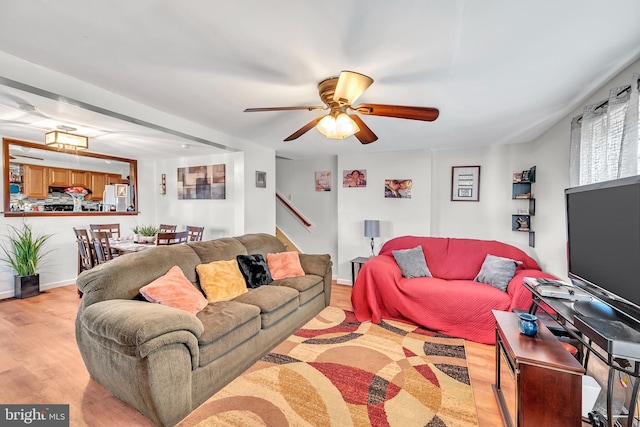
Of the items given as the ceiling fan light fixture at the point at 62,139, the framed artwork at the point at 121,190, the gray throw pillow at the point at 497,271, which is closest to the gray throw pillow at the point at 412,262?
the gray throw pillow at the point at 497,271

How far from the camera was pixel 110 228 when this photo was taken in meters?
4.80

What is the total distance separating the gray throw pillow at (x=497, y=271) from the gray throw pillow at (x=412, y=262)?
591 mm

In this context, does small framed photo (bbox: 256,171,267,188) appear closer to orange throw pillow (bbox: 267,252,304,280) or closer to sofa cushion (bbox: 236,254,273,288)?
orange throw pillow (bbox: 267,252,304,280)

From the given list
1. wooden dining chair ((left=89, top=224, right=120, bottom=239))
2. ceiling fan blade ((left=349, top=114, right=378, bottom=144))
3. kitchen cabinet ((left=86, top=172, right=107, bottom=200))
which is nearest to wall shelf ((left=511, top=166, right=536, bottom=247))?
ceiling fan blade ((left=349, top=114, right=378, bottom=144))

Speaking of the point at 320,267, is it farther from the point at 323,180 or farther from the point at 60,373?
the point at 60,373

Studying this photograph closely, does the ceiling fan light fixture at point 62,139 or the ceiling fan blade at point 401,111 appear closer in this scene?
the ceiling fan blade at point 401,111

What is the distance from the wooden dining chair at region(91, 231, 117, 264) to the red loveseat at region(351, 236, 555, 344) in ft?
10.6

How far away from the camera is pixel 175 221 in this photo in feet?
17.5

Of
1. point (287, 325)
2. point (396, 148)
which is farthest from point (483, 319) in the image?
point (396, 148)

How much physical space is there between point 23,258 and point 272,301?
3.95 m

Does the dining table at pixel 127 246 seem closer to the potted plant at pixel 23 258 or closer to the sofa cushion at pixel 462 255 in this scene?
the potted plant at pixel 23 258

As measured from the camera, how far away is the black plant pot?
3855mm

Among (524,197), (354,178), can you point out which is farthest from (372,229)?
(524,197)

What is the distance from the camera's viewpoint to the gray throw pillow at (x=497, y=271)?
3.01m
